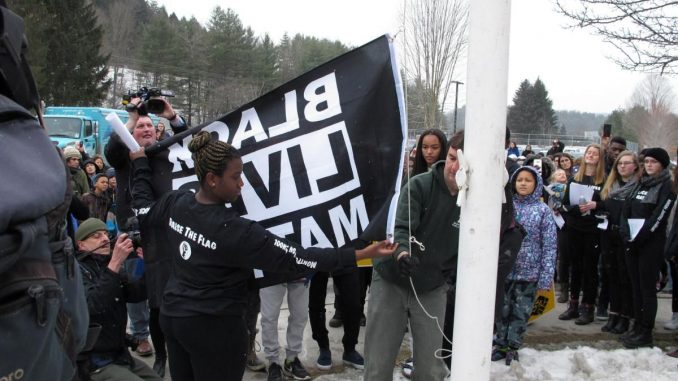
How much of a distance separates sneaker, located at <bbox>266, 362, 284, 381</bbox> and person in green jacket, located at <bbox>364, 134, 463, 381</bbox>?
1169 millimetres

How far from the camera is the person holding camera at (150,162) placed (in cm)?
352

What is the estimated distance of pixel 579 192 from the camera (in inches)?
248

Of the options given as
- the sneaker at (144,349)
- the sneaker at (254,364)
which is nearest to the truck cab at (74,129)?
the sneaker at (144,349)

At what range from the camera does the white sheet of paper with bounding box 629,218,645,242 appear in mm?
5332

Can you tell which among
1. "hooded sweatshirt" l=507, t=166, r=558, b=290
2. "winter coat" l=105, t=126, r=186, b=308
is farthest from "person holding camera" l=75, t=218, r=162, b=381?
"hooded sweatshirt" l=507, t=166, r=558, b=290

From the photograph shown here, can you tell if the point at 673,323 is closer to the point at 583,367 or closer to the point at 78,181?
the point at 583,367

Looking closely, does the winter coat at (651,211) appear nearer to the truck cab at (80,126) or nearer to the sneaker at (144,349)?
the sneaker at (144,349)

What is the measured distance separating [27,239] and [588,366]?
15.8 ft

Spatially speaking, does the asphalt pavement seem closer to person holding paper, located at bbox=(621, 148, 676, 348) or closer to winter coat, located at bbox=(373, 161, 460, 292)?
person holding paper, located at bbox=(621, 148, 676, 348)

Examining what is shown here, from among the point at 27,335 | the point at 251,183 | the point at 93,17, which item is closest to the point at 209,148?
the point at 251,183

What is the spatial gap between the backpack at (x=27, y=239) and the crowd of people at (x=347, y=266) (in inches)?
54.3

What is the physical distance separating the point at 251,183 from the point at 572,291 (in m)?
4.76

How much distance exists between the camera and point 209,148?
8.88ft

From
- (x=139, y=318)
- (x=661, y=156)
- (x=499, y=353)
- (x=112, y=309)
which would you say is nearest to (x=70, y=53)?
(x=139, y=318)
